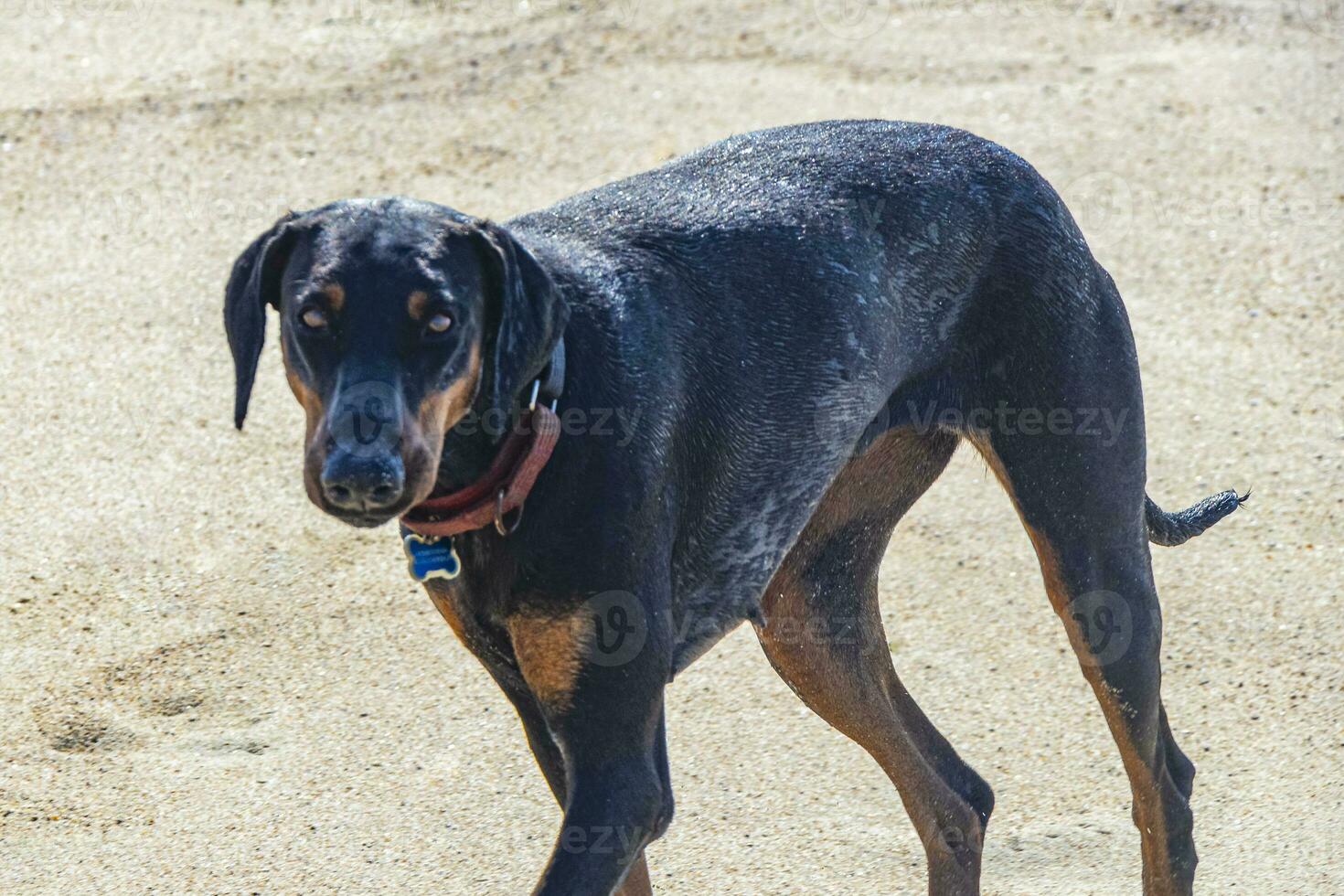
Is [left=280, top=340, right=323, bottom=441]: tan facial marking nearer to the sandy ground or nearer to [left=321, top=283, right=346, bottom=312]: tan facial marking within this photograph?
[left=321, top=283, right=346, bottom=312]: tan facial marking

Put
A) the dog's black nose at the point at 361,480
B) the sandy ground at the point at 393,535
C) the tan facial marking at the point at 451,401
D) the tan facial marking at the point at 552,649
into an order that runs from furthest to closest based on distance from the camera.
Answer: the sandy ground at the point at 393,535 < the tan facial marking at the point at 552,649 < the tan facial marking at the point at 451,401 < the dog's black nose at the point at 361,480

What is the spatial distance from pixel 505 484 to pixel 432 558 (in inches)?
8.9

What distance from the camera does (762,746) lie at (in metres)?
5.52

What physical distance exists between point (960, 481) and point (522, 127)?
10.8ft

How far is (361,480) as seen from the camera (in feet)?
9.93

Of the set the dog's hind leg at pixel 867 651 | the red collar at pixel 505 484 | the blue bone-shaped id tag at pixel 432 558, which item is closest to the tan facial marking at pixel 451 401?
the red collar at pixel 505 484

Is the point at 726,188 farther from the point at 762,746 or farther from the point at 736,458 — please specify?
the point at 762,746

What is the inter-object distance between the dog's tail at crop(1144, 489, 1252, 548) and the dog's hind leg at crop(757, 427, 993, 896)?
0.63 m

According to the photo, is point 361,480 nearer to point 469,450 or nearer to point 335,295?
point 335,295

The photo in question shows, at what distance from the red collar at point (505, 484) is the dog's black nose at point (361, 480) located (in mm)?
414

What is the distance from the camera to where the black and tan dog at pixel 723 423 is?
10.9 ft

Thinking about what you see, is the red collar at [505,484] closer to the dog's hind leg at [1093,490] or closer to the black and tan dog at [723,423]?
the black and tan dog at [723,423]

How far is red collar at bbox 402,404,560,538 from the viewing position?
347 cm

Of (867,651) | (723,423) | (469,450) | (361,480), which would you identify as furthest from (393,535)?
(361,480)
